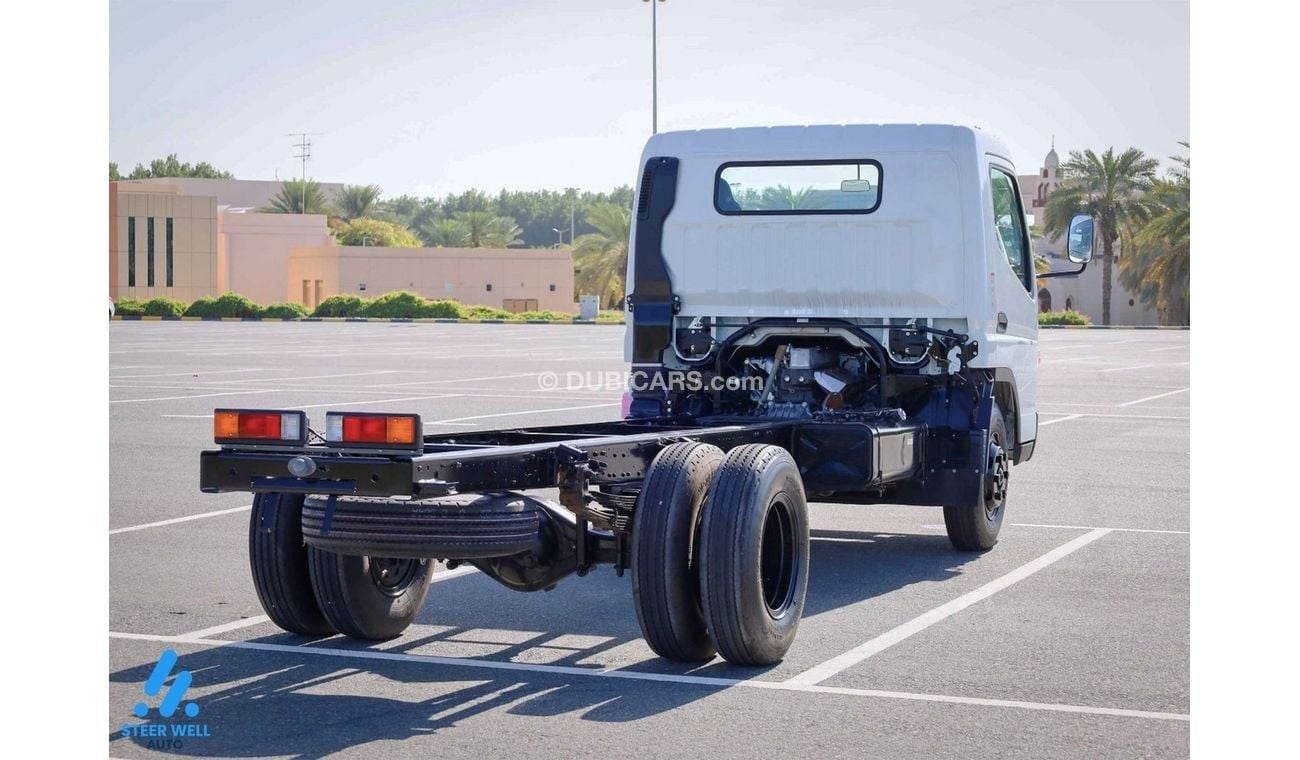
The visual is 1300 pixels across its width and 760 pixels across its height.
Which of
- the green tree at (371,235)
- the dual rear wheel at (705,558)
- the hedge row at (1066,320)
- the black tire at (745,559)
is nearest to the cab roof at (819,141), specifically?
the black tire at (745,559)

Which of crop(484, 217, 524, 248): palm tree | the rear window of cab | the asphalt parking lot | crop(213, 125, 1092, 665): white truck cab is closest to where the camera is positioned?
the asphalt parking lot

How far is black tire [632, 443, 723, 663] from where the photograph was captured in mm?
6844

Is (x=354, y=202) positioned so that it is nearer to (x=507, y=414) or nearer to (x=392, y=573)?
(x=507, y=414)

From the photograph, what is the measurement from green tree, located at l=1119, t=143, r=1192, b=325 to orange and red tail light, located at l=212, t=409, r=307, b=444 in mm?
57167

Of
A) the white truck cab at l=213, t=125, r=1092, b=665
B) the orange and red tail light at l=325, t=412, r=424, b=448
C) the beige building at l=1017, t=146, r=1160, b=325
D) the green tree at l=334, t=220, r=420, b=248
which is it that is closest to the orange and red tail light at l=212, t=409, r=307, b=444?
the orange and red tail light at l=325, t=412, r=424, b=448

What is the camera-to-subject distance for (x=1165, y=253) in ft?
209

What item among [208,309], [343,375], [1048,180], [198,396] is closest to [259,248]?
[208,309]

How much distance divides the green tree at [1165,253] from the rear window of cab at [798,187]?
52.7 metres

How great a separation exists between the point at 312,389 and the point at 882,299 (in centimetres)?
1668

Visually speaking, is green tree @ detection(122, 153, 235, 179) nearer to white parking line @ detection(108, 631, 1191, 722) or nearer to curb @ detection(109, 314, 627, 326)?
curb @ detection(109, 314, 627, 326)

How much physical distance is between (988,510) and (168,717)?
18.6 ft

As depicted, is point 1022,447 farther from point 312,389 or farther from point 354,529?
point 312,389

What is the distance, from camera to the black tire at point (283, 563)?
7391 millimetres
